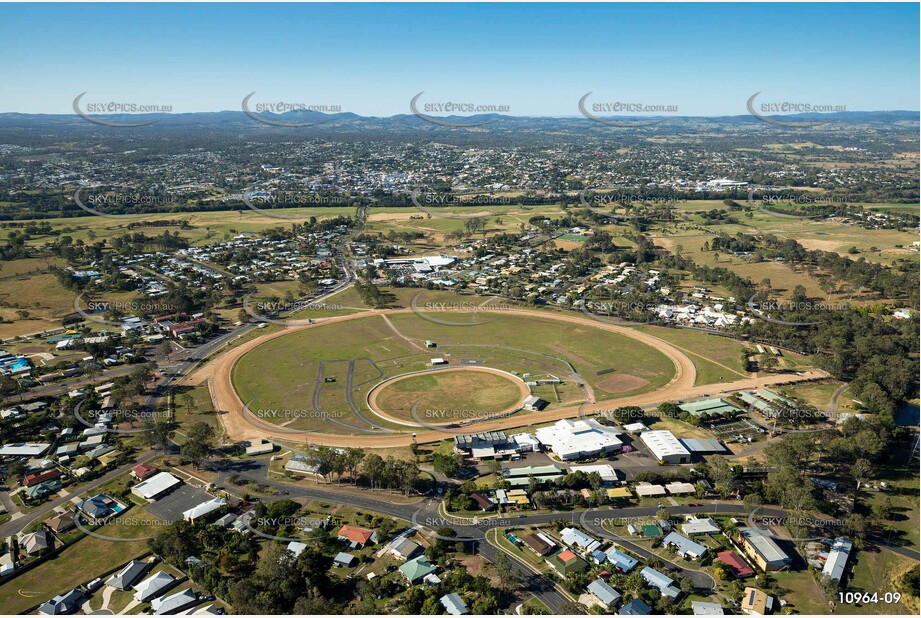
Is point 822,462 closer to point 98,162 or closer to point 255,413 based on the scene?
point 255,413

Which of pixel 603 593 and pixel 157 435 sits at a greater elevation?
pixel 157 435

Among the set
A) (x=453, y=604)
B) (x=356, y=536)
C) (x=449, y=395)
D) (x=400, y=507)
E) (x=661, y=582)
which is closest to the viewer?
(x=453, y=604)

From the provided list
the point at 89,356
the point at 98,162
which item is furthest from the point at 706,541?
the point at 98,162

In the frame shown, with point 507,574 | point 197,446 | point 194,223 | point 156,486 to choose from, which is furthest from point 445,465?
point 194,223

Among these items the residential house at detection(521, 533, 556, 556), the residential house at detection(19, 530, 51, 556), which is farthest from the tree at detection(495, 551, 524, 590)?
the residential house at detection(19, 530, 51, 556)

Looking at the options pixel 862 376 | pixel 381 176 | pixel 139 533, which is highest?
pixel 381 176

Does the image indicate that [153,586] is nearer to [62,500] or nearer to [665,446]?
[62,500]

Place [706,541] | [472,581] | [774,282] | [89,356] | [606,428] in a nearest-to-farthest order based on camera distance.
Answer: [472,581]
[706,541]
[606,428]
[89,356]
[774,282]
